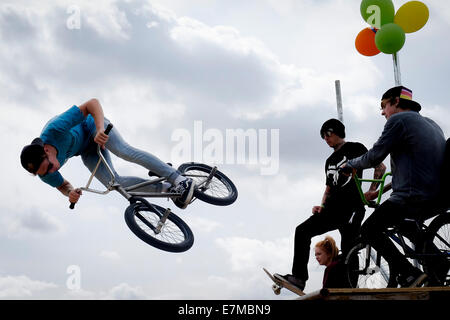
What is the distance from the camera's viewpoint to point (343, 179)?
4062 mm

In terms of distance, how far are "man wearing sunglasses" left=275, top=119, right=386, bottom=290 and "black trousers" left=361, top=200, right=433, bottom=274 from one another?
57cm

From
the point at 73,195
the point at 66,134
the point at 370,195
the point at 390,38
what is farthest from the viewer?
the point at 390,38

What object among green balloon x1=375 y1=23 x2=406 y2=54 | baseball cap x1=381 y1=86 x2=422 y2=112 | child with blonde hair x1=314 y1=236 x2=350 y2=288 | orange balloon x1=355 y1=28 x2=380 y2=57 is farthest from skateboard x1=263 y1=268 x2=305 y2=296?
orange balloon x1=355 y1=28 x2=380 y2=57

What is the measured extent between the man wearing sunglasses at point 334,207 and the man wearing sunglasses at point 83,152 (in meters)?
1.70

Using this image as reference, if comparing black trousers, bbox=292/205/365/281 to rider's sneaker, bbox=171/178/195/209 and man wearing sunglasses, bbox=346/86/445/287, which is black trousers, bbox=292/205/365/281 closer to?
man wearing sunglasses, bbox=346/86/445/287

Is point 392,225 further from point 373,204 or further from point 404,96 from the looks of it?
point 404,96

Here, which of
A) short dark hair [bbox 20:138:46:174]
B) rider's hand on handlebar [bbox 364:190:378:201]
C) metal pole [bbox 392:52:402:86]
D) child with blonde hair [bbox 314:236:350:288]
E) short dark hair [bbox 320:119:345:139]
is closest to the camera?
child with blonde hair [bbox 314:236:350:288]

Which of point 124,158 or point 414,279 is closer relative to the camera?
point 414,279

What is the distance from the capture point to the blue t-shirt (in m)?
4.55

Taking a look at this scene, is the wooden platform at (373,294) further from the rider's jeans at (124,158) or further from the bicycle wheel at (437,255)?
the rider's jeans at (124,158)

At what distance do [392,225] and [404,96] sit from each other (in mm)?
900

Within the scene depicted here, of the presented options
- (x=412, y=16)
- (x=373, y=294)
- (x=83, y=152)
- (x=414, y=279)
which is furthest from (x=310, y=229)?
(x=412, y=16)

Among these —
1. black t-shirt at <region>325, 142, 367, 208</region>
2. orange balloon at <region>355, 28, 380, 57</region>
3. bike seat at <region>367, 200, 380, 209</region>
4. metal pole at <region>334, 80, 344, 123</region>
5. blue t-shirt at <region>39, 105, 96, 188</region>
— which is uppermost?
orange balloon at <region>355, 28, 380, 57</region>
